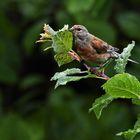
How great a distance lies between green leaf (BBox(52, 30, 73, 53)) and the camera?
1860 mm

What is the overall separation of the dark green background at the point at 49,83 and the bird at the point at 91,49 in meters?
2.19

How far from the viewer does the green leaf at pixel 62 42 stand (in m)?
1.86

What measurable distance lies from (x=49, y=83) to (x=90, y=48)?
3071 millimetres

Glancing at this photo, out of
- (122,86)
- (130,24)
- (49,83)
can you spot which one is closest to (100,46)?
(122,86)

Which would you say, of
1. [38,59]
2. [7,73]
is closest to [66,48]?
[7,73]

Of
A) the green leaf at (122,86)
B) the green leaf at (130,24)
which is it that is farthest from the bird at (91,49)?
the green leaf at (130,24)

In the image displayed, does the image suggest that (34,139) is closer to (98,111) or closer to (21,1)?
(21,1)

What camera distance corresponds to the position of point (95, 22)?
4.59 metres

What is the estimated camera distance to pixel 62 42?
6.10 ft

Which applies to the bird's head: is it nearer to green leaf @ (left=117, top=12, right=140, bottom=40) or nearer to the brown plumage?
the brown plumage

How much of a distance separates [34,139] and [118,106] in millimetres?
741

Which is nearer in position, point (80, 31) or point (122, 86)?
point (122, 86)

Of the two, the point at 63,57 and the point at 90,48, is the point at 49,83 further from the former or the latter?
the point at 63,57

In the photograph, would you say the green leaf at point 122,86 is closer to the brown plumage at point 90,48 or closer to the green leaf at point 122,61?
the green leaf at point 122,61
